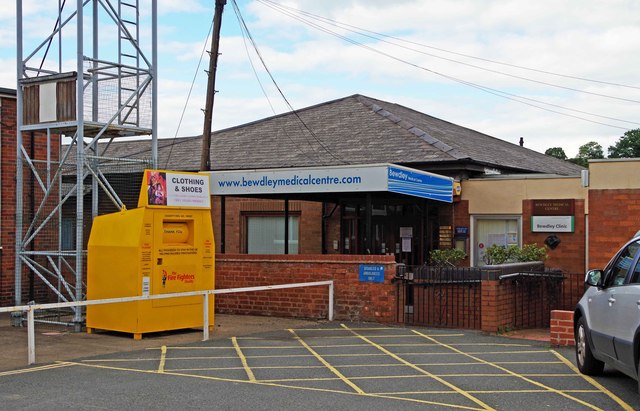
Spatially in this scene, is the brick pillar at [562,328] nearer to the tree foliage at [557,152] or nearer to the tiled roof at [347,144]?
the tiled roof at [347,144]

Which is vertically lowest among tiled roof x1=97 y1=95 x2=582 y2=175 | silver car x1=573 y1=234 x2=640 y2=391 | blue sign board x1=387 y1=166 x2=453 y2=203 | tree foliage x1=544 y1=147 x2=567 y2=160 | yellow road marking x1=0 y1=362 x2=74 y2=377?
yellow road marking x1=0 y1=362 x2=74 y2=377

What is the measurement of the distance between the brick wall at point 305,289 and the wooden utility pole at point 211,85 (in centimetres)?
486

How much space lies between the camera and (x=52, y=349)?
11516mm

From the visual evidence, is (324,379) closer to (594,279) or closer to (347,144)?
(594,279)

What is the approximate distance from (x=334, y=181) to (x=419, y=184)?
200 cm

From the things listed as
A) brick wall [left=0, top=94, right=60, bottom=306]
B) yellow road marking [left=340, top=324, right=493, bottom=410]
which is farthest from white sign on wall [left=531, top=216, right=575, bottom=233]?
brick wall [left=0, top=94, right=60, bottom=306]

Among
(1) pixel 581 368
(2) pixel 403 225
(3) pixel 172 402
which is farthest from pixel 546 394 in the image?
(2) pixel 403 225

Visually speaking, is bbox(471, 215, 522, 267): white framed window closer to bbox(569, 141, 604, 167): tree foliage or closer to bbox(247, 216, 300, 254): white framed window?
bbox(247, 216, 300, 254): white framed window

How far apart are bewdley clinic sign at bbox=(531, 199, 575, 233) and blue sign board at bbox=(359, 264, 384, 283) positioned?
6061 millimetres

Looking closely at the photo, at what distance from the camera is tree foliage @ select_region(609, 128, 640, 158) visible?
5719 cm

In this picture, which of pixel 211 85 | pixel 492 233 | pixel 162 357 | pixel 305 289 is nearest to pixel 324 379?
pixel 162 357

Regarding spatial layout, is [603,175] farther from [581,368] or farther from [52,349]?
[52,349]

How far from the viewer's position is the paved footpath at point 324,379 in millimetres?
7949

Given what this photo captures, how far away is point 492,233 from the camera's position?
19828 millimetres
